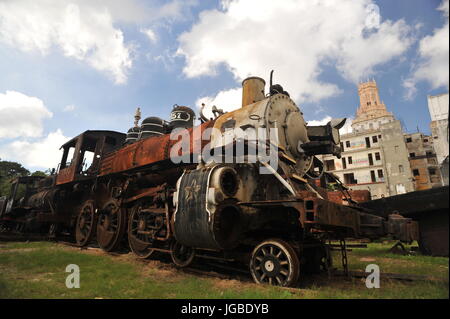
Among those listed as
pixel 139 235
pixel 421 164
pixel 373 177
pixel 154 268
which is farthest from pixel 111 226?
pixel 421 164

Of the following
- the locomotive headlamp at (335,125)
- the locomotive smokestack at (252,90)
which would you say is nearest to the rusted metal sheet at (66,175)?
the locomotive smokestack at (252,90)

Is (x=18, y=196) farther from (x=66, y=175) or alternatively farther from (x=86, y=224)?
(x=86, y=224)

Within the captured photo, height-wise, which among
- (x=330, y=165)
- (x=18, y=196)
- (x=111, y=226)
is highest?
(x=330, y=165)

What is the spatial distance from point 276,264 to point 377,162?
104ft

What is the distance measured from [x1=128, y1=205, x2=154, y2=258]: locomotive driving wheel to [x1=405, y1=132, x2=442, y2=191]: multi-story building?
31.9m

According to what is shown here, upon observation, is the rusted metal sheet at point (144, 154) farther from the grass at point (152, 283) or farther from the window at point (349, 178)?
the window at point (349, 178)

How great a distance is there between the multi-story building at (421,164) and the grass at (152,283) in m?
28.8

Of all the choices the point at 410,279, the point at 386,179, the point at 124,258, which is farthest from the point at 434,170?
the point at 124,258

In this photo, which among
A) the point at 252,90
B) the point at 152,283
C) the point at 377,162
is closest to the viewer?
the point at 152,283

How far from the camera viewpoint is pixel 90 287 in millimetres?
4016

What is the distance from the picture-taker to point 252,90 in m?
6.82

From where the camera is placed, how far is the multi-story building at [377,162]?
1157 inches

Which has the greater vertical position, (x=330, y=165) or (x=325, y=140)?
(x=330, y=165)
